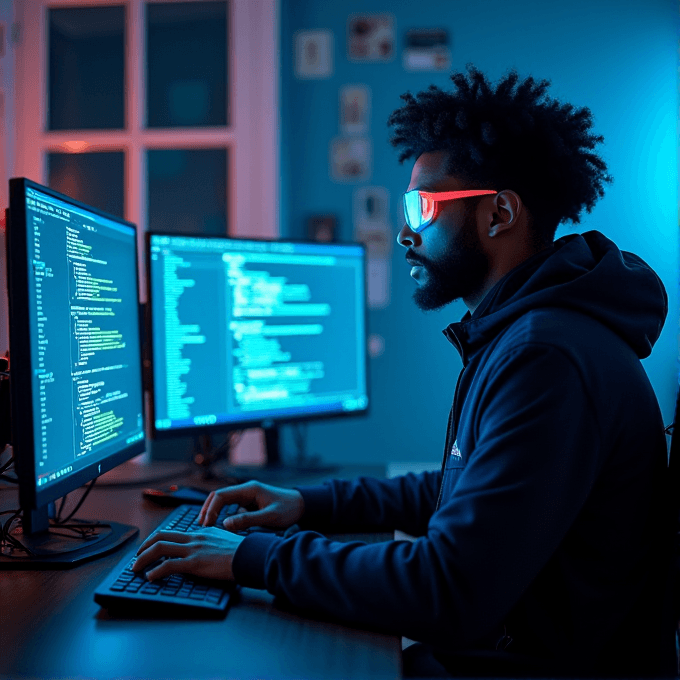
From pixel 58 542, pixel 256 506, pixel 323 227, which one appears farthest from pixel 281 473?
pixel 323 227

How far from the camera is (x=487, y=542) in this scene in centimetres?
66

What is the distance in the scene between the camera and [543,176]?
1.04 meters

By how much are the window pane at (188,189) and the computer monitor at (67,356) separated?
1.34 meters

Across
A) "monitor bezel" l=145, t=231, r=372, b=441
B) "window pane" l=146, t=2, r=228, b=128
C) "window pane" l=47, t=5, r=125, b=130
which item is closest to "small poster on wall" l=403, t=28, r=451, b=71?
"window pane" l=146, t=2, r=228, b=128

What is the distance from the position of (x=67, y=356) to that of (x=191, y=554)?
1.09 feet

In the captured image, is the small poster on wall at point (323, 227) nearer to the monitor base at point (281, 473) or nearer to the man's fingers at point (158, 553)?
the monitor base at point (281, 473)

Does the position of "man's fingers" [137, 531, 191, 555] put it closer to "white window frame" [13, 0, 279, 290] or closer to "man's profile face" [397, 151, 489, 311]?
"man's profile face" [397, 151, 489, 311]

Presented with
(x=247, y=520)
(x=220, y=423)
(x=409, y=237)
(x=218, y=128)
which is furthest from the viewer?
(x=218, y=128)

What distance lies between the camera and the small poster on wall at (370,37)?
2.29m

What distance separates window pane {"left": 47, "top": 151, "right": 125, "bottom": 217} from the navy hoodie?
2.03 m

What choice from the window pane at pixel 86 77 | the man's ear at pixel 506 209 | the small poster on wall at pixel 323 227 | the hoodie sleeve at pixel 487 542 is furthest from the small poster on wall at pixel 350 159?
the hoodie sleeve at pixel 487 542

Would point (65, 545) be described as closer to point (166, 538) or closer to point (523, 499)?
point (166, 538)

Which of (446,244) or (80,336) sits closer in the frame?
(80,336)

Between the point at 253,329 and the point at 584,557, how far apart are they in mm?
900
